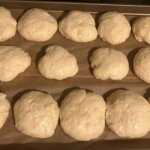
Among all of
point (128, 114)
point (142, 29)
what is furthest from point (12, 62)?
point (142, 29)

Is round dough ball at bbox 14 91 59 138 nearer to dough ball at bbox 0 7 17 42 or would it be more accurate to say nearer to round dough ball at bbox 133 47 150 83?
dough ball at bbox 0 7 17 42

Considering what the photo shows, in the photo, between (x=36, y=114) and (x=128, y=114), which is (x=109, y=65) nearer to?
(x=128, y=114)

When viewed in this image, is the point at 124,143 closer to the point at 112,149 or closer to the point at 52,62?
the point at 112,149

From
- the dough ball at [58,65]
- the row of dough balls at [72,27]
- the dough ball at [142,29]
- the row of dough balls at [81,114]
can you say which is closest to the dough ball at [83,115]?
the row of dough balls at [81,114]

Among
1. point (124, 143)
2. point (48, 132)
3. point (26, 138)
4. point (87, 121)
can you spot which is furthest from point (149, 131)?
point (26, 138)

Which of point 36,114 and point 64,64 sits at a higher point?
point 64,64

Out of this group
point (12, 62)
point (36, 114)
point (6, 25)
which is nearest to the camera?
point (36, 114)

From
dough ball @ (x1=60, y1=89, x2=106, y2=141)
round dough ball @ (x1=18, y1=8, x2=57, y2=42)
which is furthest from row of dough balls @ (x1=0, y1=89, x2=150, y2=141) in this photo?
round dough ball @ (x1=18, y1=8, x2=57, y2=42)
